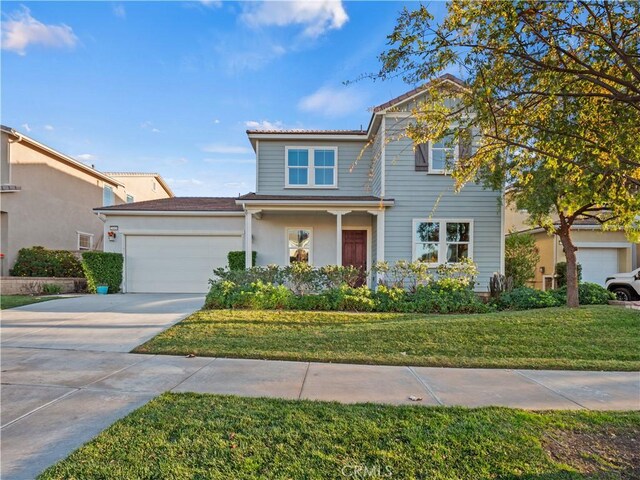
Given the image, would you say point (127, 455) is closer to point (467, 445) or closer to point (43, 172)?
point (467, 445)

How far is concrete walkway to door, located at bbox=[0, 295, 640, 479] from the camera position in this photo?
2779mm

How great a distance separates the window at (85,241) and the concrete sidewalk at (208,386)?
1253 cm

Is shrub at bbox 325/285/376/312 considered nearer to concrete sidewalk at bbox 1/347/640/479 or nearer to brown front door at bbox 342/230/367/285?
concrete sidewalk at bbox 1/347/640/479

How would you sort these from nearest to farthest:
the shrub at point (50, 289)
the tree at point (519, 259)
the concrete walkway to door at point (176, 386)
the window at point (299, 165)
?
the concrete walkway to door at point (176, 386), the shrub at point (50, 289), the tree at point (519, 259), the window at point (299, 165)

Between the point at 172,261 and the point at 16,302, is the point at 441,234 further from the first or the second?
the point at 16,302

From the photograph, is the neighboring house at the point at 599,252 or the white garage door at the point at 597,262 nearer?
the neighboring house at the point at 599,252

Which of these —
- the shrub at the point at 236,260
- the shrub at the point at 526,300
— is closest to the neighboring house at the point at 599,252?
the shrub at the point at 526,300

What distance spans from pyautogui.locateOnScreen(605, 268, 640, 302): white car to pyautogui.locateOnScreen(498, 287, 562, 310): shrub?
4.13 metres

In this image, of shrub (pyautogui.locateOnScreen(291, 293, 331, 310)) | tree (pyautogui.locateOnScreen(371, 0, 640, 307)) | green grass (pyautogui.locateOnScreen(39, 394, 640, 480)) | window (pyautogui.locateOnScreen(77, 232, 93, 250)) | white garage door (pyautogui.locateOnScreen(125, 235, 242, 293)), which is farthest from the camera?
window (pyautogui.locateOnScreen(77, 232, 93, 250))

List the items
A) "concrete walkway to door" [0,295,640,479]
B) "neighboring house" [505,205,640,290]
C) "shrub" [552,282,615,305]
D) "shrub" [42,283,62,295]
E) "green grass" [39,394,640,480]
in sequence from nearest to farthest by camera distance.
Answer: "green grass" [39,394,640,480]
"concrete walkway to door" [0,295,640,479]
"shrub" [552,282,615,305]
"shrub" [42,283,62,295]
"neighboring house" [505,205,640,290]

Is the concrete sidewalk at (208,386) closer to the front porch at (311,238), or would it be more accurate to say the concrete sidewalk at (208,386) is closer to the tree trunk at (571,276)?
the tree trunk at (571,276)

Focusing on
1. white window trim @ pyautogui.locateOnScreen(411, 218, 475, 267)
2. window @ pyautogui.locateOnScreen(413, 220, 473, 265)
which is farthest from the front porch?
window @ pyautogui.locateOnScreen(413, 220, 473, 265)

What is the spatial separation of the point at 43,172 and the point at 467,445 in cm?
1739

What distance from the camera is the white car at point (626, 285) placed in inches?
440
